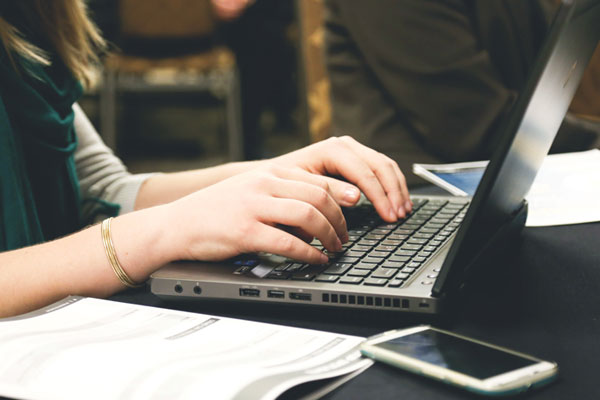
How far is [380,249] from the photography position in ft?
1.93

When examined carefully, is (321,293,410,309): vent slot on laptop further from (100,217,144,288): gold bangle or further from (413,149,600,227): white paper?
(413,149,600,227): white paper

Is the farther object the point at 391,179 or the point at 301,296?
the point at 391,179

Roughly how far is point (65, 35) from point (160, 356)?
78 cm

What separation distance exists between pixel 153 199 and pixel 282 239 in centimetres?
48

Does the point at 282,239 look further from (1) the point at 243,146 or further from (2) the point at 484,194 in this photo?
(1) the point at 243,146

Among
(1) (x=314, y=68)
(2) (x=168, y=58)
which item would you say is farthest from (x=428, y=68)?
(2) (x=168, y=58)

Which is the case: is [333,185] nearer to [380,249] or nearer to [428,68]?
[380,249]

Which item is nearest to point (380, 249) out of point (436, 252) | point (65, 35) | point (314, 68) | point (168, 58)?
point (436, 252)

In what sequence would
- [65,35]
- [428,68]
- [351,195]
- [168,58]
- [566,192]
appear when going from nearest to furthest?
[351,195], [566,192], [65,35], [428,68], [168,58]

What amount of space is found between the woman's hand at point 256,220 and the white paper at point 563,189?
0.31 meters

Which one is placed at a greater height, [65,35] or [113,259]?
[65,35]

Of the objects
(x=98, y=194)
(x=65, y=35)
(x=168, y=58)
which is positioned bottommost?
(x=98, y=194)

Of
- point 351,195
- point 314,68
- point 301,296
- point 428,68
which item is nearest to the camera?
point 301,296

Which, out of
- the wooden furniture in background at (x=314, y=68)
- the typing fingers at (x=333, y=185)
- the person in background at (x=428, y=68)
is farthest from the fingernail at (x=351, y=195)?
the wooden furniture in background at (x=314, y=68)
